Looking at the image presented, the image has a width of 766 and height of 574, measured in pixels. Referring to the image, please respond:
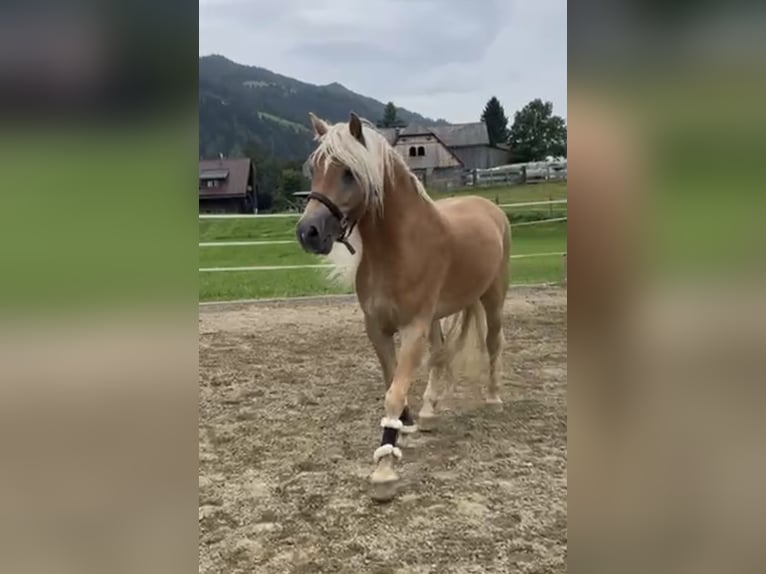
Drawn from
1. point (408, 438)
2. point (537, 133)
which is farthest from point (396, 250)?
point (408, 438)

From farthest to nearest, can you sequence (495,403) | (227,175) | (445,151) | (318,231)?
(495,403) → (445,151) → (318,231) → (227,175)

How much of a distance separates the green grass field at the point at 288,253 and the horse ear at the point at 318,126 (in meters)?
0.22

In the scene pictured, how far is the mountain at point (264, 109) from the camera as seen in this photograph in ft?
3.42

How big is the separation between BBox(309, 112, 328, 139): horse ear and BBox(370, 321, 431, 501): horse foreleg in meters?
0.60

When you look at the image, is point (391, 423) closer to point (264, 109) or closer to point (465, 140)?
point (465, 140)

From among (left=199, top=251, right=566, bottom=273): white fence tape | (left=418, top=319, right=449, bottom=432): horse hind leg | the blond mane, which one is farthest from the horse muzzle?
(left=418, top=319, right=449, bottom=432): horse hind leg

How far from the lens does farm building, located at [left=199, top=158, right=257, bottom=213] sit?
1.09 metres

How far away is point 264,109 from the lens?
55.9 inches

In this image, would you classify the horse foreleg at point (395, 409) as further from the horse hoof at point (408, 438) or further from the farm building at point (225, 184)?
the farm building at point (225, 184)

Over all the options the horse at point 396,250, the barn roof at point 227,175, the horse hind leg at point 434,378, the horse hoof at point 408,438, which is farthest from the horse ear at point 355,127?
the horse hoof at point 408,438

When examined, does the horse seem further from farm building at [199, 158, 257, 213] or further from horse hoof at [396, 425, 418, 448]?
farm building at [199, 158, 257, 213]

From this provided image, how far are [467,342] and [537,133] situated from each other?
1097 millimetres
